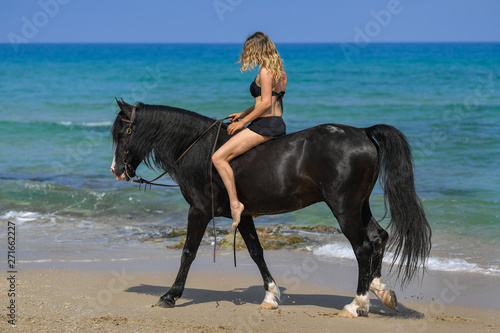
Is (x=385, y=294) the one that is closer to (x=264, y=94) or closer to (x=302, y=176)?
(x=302, y=176)

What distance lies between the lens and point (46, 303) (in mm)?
5746

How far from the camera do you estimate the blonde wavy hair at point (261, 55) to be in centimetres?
537

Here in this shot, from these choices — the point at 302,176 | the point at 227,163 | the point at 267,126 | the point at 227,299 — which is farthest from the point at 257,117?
the point at 227,299

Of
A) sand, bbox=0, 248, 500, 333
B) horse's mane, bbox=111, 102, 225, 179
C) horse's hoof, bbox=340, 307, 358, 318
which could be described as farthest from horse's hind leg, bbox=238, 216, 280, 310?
horse's mane, bbox=111, 102, 225, 179

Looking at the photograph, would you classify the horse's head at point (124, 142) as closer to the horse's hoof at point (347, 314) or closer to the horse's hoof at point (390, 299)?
the horse's hoof at point (347, 314)

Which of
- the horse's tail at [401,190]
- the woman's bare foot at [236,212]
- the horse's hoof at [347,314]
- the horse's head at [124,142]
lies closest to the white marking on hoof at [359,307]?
the horse's hoof at [347,314]

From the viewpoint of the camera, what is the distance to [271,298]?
586cm

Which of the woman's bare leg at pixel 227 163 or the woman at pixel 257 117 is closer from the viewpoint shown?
the woman at pixel 257 117

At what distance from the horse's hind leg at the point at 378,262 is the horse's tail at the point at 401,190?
134mm

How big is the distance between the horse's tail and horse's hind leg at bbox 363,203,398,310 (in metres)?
0.13

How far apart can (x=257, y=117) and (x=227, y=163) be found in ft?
1.69

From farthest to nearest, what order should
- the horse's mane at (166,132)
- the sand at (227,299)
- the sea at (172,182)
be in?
the sea at (172,182) < the horse's mane at (166,132) < the sand at (227,299)

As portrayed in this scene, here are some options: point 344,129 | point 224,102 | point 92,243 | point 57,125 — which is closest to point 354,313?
point 344,129

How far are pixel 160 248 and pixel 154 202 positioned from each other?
3.18 meters
